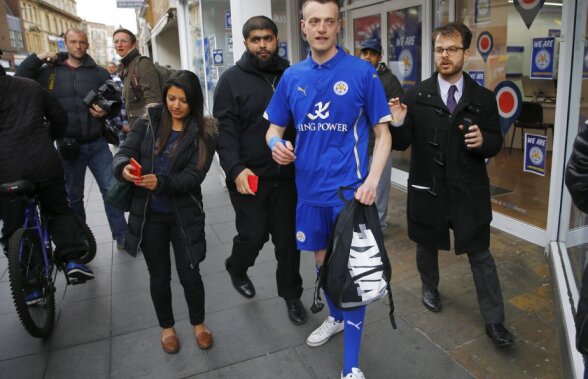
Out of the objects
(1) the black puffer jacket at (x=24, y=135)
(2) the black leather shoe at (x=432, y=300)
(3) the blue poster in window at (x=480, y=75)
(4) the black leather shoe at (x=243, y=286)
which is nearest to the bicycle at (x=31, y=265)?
(1) the black puffer jacket at (x=24, y=135)

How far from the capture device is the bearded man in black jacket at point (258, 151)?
3.04 metres

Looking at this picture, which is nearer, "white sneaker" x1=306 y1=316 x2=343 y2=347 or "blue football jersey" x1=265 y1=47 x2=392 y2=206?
"blue football jersey" x1=265 y1=47 x2=392 y2=206

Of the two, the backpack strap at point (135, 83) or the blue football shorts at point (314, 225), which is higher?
the backpack strap at point (135, 83)

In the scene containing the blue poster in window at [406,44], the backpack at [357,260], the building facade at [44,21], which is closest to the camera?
the backpack at [357,260]

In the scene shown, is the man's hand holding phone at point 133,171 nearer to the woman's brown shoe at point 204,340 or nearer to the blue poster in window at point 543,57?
the woman's brown shoe at point 204,340

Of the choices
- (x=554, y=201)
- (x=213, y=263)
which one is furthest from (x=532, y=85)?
(x=213, y=263)

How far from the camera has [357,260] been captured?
2400mm

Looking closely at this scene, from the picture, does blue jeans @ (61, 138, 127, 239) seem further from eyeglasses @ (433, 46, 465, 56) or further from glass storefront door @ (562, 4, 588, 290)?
glass storefront door @ (562, 4, 588, 290)

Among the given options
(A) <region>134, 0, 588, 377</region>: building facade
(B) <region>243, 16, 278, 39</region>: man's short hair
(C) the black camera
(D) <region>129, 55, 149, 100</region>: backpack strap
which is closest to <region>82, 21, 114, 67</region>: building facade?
(A) <region>134, 0, 588, 377</region>: building facade

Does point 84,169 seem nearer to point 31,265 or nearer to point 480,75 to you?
point 31,265

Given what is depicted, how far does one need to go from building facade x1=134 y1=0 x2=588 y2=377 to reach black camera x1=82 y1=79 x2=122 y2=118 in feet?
6.60

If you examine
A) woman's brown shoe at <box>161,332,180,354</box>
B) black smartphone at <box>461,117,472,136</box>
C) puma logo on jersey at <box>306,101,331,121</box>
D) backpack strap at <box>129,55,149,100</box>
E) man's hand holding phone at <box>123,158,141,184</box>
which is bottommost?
woman's brown shoe at <box>161,332,180,354</box>

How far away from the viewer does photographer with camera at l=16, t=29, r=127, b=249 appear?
14.1 ft

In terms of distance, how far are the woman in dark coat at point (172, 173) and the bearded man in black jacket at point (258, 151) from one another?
175 millimetres
